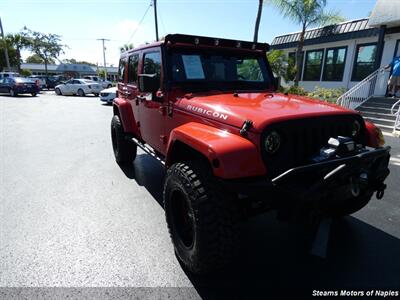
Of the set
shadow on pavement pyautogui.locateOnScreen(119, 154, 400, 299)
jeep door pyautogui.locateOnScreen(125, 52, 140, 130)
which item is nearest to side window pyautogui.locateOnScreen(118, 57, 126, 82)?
jeep door pyautogui.locateOnScreen(125, 52, 140, 130)

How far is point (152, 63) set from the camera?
3.82 meters

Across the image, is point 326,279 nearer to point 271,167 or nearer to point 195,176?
point 271,167

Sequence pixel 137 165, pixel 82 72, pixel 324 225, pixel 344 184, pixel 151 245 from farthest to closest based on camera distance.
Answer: pixel 82 72, pixel 137 165, pixel 324 225, pixel 151 245, pixel 344 184

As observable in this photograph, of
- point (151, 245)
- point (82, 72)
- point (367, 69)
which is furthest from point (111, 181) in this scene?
point (82, 72)

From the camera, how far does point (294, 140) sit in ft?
7.70

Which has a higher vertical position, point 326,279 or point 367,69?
point 367,69

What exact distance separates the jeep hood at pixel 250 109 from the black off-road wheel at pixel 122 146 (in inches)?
96.2

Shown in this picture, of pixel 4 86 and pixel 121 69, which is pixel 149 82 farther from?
pixel 4 86

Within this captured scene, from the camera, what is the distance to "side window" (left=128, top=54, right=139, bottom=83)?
14.9ft

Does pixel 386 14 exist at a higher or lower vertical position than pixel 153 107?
higher

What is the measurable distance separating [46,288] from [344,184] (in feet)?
8.56

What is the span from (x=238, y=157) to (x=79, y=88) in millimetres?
25362

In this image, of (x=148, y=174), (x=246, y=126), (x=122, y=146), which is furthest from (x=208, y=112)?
(x=122, y=146)

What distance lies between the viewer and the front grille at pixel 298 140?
2252 mm
